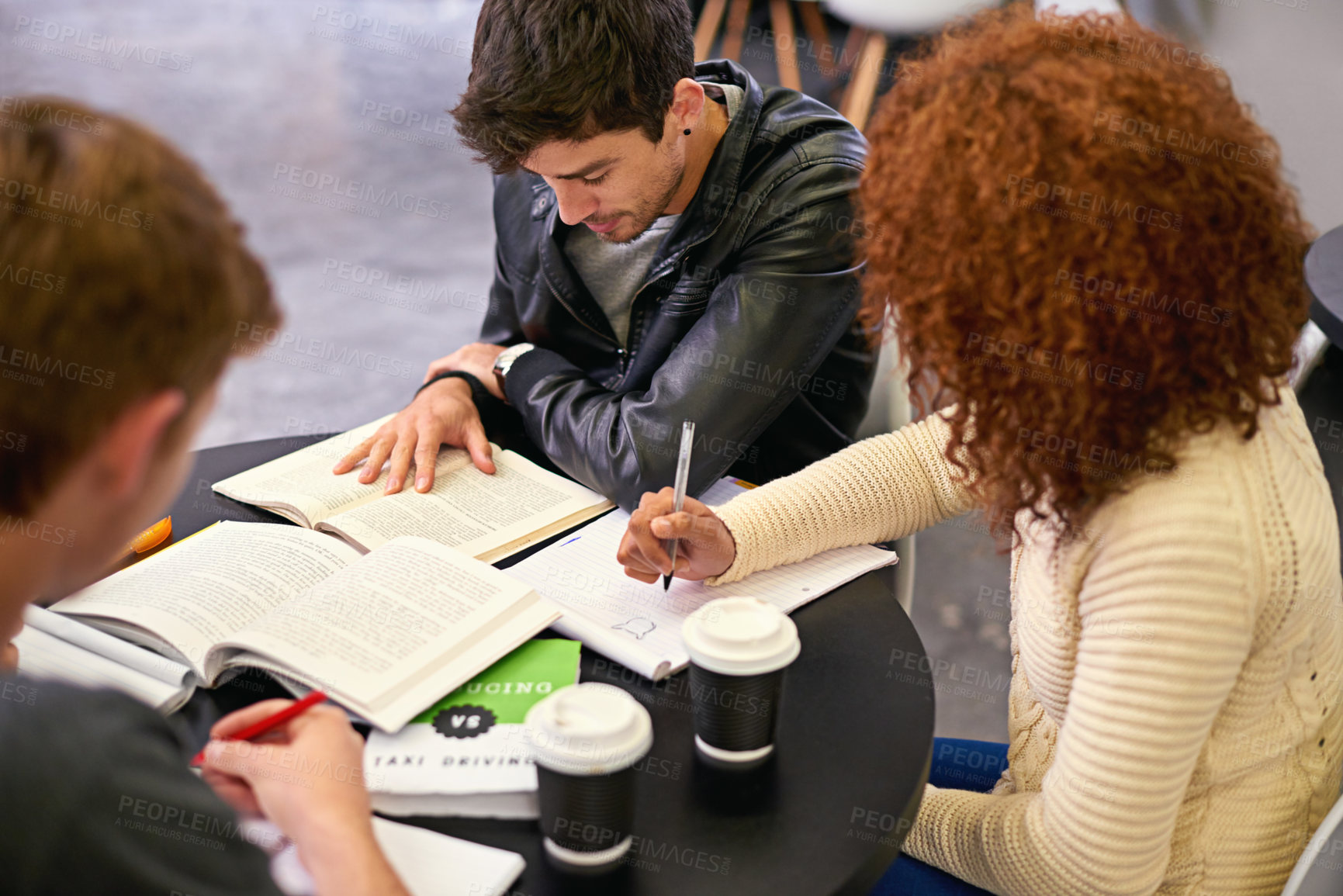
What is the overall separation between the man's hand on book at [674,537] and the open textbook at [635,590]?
3 centimetres

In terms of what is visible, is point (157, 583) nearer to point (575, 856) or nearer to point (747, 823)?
point (575, 856)

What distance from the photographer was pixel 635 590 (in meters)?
1.24

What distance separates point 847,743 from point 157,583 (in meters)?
0.77

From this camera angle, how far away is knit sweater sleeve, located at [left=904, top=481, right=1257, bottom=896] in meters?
0.88

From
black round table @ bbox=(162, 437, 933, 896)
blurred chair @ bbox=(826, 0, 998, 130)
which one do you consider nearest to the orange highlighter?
black round table @ bbox=(162, 437, 933, 896)

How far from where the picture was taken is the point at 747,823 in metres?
0.94

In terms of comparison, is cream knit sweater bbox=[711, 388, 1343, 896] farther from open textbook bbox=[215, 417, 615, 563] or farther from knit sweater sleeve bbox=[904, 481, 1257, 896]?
open textbook bbox=[215, 417, 615, 563]

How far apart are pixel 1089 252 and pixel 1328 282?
1.28 metres

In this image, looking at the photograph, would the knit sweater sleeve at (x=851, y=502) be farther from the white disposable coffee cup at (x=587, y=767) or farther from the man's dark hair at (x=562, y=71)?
the man's dark hair at (x=562, y=71)

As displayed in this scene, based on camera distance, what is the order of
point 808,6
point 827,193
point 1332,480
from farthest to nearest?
point 808,6 → point 1332,480 → point 827,193

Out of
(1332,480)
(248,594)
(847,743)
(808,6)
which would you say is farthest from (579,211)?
(808,6)

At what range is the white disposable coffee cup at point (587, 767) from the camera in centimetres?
81

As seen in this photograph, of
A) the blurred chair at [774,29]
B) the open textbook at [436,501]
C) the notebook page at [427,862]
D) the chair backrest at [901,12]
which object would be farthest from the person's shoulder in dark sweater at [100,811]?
the blurred chair at [774,29]

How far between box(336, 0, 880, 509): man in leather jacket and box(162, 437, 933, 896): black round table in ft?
1.32
